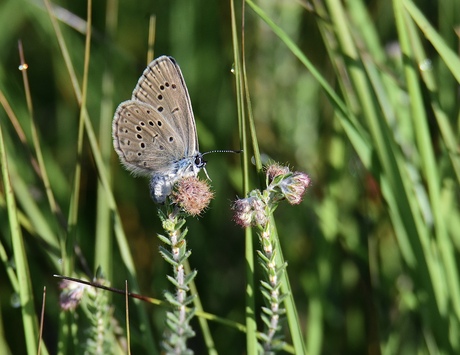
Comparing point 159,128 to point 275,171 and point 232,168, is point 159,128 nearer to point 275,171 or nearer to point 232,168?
point 275,171

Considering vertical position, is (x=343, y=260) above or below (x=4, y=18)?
below

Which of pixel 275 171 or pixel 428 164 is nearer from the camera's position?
pixel 275 171

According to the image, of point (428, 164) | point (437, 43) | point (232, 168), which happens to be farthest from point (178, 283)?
point (232, 168)

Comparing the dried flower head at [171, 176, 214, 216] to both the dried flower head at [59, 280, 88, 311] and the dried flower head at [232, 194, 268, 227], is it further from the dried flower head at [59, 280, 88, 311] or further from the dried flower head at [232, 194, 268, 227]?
the dried flower head at [59, 280, 88, 311]

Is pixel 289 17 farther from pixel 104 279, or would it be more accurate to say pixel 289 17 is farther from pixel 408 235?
pixel 104 279

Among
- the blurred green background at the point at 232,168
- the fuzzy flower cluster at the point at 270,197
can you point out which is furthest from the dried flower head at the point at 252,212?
the blurred green background at the point at 232,168

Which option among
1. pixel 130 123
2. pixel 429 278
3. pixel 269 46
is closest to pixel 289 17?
pixel 269 46
